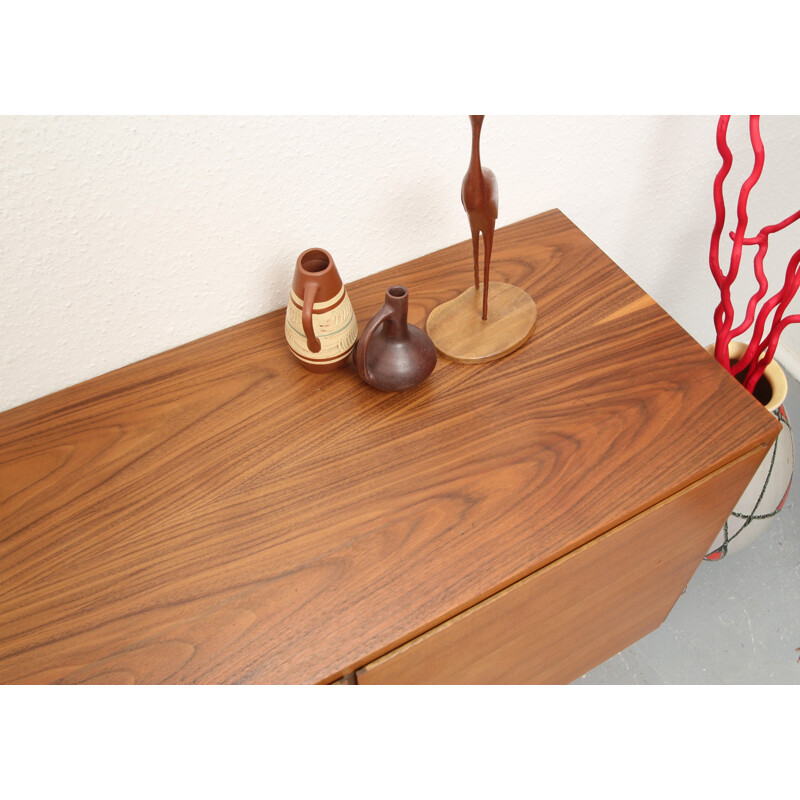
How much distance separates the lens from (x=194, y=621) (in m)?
0.72

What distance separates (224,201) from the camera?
856 mm

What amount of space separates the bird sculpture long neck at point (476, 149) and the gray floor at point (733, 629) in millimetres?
992

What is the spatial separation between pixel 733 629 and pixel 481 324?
2.97 ft

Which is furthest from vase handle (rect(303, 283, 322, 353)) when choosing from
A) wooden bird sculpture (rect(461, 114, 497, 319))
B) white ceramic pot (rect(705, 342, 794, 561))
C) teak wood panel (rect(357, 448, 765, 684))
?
white ceramic pot (rect(705, 342, 794, 561))

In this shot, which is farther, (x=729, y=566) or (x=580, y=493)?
(x=729, y=566)

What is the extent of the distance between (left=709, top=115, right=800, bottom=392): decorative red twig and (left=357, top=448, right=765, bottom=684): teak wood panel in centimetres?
28

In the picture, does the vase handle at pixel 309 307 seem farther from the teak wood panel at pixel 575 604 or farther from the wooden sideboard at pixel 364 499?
the teak wood panel at pixel 575 604

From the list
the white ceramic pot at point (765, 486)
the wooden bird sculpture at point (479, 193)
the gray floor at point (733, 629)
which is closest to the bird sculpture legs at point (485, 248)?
the wooden bird sculpture at point (479, 193)

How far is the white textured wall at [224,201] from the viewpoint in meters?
0.77

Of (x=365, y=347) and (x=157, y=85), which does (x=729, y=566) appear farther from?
(x=157, y=85)

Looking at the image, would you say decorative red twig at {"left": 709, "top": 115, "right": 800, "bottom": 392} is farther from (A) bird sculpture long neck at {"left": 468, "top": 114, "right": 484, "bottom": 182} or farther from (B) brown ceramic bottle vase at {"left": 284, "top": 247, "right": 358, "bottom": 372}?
(B) brown ceramic bottle vase at {"left": 284, "top": 247, "right": 358, "bottom": 372}

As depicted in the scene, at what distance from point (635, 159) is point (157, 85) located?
2.48ft

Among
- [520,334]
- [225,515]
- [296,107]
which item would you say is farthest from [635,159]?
[225,515]

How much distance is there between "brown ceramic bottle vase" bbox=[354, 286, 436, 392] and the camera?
826 mm
